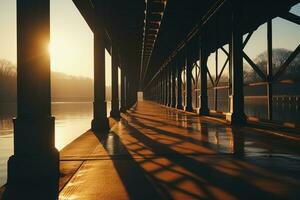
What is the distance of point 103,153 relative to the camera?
25.4 ft

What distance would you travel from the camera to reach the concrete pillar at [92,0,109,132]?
13745mm

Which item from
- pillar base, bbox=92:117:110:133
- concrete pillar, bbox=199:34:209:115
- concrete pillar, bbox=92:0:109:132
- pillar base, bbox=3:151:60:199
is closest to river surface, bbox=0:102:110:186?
pillar base, bbox=3:151:60:199

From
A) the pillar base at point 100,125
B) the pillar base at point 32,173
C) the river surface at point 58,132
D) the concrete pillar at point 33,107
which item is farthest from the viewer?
the pillar base at point 100,125

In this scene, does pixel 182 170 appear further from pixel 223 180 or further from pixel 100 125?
pixel 100 125

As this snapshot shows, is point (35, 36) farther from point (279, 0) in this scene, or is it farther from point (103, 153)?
point (279, 0)

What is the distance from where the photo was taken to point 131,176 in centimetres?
541

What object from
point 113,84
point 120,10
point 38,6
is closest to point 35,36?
point 38,6

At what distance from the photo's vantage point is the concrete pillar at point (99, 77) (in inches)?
541

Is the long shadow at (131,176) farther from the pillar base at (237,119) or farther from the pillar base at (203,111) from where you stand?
the pillar base at (203,111)

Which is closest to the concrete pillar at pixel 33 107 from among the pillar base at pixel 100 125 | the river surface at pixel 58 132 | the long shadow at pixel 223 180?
the long shadow at pixel 223 180

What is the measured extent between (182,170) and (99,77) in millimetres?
9206

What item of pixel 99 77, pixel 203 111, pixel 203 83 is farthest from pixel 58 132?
pixel 99 77

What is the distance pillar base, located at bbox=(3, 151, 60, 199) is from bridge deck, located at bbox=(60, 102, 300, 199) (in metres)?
0.24

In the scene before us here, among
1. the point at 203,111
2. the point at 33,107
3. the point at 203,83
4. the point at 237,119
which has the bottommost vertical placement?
the point at 237,119
